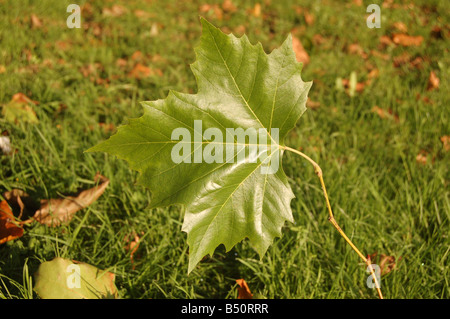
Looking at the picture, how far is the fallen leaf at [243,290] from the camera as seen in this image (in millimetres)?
1719

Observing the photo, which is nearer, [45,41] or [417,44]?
[45,41]

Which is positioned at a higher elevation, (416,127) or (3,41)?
(3,41)

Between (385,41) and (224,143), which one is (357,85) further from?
(224,143)

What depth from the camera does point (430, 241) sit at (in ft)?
6.30

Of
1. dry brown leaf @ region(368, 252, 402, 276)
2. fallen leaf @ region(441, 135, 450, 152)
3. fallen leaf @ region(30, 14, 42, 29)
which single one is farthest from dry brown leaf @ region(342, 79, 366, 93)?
fallen leaf @ region(30, 14, 42, 29)

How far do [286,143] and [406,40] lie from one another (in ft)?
6.91

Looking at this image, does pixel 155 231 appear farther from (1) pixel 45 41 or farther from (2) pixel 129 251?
(1) pixel 45 41

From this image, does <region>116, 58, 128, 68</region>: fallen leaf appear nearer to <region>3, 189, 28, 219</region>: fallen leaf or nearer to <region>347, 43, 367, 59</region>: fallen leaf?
<region>3, 189, 28, 219</region>: fallen leaf

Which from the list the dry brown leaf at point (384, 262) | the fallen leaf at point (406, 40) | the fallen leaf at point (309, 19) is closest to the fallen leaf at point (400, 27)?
the fallen leaf at point (406, 40)

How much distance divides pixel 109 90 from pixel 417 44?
2.92 m

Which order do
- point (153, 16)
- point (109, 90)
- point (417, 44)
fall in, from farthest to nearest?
1. point (153, 16)
2. point (417, 44)
3. point (109, 90)

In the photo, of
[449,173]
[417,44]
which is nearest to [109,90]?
[449,173]
